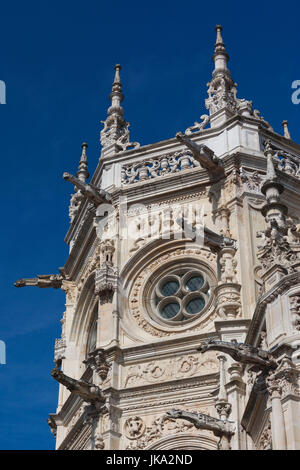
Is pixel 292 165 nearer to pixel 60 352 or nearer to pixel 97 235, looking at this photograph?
pixel 97 235

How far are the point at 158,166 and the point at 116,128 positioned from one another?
8.24ft

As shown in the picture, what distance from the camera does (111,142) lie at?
26344mm

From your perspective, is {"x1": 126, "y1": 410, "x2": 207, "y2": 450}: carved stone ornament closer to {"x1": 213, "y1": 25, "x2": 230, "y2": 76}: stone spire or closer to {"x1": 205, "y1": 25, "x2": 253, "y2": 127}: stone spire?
{"x1": 205, "y1": 25, "x2": 253, "y2": 127}: stone spire

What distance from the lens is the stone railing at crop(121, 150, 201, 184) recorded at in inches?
966

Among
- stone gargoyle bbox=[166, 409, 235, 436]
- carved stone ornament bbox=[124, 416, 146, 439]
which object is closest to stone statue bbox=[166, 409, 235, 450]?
stone gargoyle bbox=[166, 409, 235, 436]

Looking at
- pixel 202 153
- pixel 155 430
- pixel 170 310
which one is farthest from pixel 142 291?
pixel 155 430

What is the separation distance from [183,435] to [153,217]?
5.79 metres

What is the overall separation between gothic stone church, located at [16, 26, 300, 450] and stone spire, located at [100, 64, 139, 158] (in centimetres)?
4

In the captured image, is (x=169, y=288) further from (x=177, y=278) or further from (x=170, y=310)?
(x=170, y=310)

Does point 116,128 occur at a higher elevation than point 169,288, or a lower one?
higher

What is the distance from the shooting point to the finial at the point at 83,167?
2862 centimetres

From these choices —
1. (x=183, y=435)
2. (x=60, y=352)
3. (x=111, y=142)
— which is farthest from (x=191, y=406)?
(x=111, y=142)

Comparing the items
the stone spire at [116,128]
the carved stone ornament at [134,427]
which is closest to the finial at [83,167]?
the stone spire at [116,128]

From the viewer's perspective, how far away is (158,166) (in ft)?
81.4
